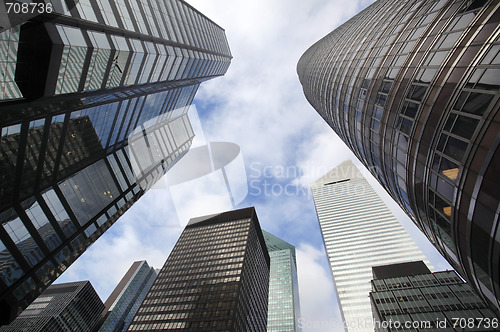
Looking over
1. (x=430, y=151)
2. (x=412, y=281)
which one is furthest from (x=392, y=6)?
(x=412, y=281)

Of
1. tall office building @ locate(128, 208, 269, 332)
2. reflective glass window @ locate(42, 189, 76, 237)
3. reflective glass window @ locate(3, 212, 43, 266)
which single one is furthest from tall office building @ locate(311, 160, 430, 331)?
reflective glass window @ locate(3, 212, 43, 266)

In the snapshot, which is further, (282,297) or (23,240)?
(282,297)

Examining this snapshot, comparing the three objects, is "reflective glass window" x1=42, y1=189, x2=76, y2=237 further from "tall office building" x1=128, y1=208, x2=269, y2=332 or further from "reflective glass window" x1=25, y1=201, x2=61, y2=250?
"tall office building" x1=128, y1=208, x2=269, y2=332

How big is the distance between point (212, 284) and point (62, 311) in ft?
271

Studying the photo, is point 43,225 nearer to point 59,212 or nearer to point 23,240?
point 59,212

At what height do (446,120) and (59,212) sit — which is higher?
(446,120)

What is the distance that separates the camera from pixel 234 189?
28.9 metres

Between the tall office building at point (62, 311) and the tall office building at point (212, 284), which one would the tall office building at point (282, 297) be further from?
the tall office building at point (62, 311)

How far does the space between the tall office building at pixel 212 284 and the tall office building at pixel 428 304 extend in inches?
1595

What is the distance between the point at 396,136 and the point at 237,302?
72.7 meters

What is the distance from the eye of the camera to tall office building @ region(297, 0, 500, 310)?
38.3ft

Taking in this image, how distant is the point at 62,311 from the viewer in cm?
11250

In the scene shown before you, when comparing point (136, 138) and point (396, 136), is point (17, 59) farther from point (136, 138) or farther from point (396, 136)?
point (396, 136)

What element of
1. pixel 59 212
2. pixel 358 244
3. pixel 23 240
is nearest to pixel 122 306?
pixel 358 244
